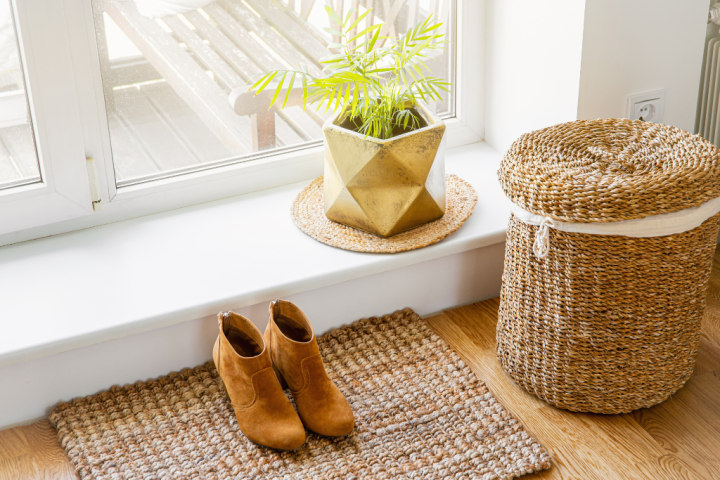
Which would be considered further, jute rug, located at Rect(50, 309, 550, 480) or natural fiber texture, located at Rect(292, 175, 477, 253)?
natural fiber texture, located at Rect(292, 175, 477, 253)

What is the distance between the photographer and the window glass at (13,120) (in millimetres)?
1553

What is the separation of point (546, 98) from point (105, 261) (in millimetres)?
999

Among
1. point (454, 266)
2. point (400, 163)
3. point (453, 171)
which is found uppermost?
point (400, 163)

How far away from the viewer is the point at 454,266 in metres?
1.73

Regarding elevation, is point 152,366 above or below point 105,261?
below

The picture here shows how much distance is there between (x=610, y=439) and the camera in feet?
4.61

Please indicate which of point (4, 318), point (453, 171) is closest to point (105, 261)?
point (4, 318)

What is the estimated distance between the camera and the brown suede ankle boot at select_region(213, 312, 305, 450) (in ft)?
4.51

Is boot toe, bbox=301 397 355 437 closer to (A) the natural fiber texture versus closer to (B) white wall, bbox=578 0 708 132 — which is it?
(A) the natural fiber texture

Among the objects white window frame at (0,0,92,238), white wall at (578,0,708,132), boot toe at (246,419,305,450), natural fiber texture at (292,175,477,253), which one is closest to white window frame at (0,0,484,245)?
white window frame at (0,0,92,238)

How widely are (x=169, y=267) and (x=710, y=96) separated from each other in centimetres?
125

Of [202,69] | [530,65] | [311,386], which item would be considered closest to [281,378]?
[311,386]

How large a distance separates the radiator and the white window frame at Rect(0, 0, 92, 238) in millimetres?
1360

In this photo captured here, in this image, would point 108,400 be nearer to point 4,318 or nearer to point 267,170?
point 4,318
